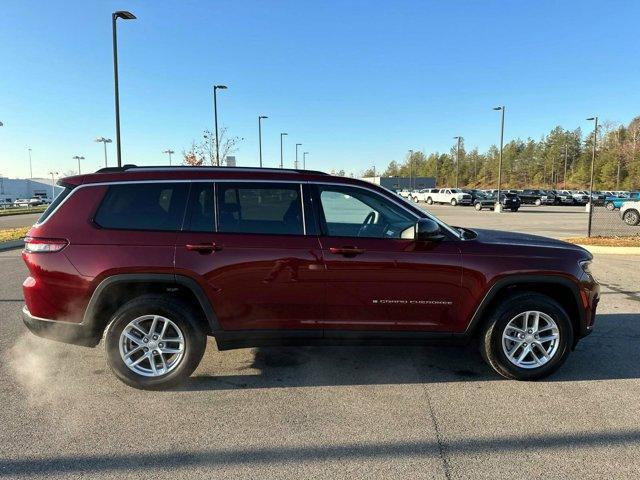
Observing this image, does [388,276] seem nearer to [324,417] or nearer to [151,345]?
[324,417]

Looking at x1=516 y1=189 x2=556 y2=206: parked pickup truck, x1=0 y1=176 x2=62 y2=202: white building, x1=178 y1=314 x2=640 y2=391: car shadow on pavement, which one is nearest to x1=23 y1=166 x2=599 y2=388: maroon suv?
x1=178 y1=314 x2=640 y2=391: car shadow on pavement

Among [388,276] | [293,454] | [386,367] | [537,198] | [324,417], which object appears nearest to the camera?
[293,454]

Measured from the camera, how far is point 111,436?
3.27 m

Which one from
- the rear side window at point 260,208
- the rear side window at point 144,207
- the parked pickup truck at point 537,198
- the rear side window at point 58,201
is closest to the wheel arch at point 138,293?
the rear side window at point 144,207

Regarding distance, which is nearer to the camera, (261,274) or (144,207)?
(261,274)

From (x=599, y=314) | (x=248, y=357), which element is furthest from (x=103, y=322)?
(x=599, y=314)

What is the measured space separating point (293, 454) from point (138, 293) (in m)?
1.97

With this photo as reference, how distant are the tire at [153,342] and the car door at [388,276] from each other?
3.80 feet

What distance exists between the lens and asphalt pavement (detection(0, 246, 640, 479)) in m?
2.93

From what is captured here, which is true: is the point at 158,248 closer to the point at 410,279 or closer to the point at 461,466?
the point at 410,279

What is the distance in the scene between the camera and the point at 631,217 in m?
20.3

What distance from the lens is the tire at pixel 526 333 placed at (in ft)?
13.6

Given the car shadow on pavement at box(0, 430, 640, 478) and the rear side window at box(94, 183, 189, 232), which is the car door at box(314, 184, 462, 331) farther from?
the rear side window at box(94, 183, 189, 232)

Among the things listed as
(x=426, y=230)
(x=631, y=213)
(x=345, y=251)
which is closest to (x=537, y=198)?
(x=631, y=213)
